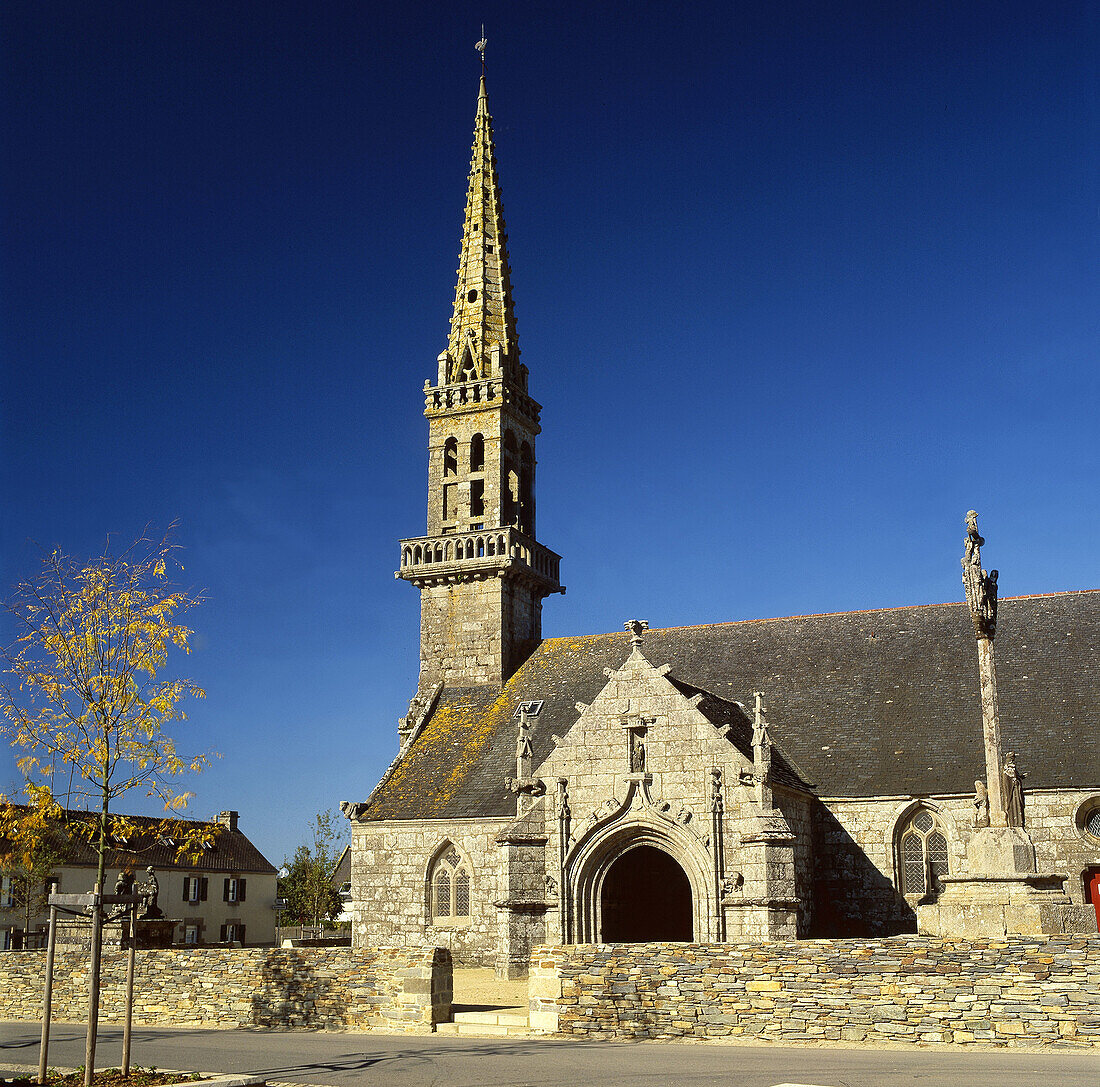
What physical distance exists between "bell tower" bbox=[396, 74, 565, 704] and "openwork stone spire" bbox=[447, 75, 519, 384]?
3 cm

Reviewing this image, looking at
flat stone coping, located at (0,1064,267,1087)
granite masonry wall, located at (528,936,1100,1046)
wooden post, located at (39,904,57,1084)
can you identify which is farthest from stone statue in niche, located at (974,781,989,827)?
wooden post, located at (39,904,57,1084)

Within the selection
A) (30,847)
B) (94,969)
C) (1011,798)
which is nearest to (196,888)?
(30,847)

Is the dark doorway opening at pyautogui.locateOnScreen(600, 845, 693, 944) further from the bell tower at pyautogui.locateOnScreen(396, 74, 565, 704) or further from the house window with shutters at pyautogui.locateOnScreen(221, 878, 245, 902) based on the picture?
the house window with shutters at pyautogui.locateOnScreen(221, 878, 245, 902)

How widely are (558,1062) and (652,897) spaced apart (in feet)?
44.5

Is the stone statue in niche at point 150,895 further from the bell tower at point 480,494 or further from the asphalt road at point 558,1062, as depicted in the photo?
the bell tower at point 480,494

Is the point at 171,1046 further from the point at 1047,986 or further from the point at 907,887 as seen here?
the point at 907,887

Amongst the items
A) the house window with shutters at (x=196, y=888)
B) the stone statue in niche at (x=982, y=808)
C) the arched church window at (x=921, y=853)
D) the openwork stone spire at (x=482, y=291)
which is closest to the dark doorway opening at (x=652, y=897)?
the arched church window at (x=921, y=853)

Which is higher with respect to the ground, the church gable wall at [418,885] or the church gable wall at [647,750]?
the church gable wall at [647,750]

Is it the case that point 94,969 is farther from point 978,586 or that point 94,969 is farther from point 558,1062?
point 978,586

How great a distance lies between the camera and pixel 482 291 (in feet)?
119

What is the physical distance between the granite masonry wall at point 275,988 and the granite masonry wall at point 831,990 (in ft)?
6.15

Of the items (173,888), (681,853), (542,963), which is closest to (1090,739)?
(681,853)

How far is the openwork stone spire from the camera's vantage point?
35531mm

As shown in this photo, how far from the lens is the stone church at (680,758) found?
2178cm
